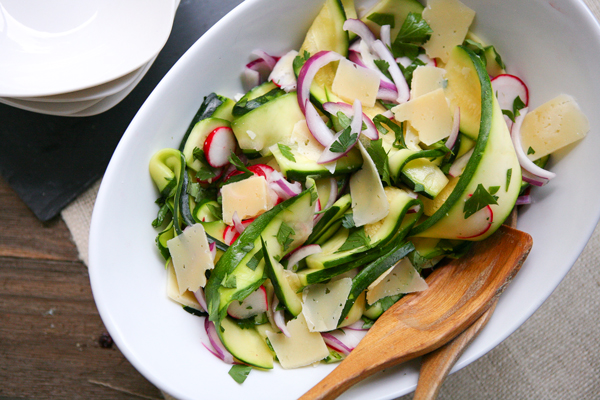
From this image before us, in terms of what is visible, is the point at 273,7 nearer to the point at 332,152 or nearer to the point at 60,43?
the point at 332,152

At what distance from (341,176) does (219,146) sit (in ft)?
1.20

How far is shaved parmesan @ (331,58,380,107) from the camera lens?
123 cm

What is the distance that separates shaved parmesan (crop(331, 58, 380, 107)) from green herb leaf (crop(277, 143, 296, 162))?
0.74ft

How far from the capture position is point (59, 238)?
5.53 feet

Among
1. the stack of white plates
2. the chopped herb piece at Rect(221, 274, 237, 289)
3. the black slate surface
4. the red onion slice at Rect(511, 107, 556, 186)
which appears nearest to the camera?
the chopped herb piece at Rect(221, 274, 237, 289)

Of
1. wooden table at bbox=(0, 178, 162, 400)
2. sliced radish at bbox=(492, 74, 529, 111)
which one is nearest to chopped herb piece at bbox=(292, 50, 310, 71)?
sliced radish at bbox=(492, 74, 529, 111)

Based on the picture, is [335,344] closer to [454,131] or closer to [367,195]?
[367,195]

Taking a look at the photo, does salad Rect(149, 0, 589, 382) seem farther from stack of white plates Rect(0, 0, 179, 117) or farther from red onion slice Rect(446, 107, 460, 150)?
stack of white plates Rect(0, 0, 179, 117)

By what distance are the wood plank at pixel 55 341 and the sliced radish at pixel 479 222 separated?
4.38 feet

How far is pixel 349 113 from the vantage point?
→ 1.23 meters

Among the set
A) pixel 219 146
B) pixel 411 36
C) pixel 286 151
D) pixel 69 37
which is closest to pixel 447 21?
pixel 411 36

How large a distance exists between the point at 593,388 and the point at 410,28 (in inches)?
58.0

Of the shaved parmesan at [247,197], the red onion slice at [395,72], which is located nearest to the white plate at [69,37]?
the shaved parmesan at [247,197]

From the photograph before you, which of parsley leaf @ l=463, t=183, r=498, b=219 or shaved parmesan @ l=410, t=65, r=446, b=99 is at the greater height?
shaved parmesan @ l=410, t=65, r=446, b=99
